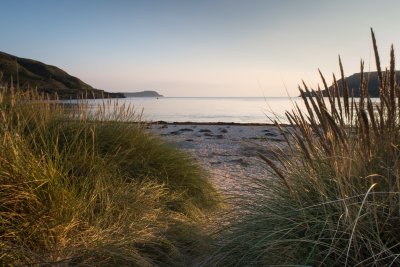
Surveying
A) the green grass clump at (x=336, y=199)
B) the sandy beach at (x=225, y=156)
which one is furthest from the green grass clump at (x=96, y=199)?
the sandy beach at (x=225, y=156)

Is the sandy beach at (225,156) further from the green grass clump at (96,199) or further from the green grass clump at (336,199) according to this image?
the green grass clump at (336,199)

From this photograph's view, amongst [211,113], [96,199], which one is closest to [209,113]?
[211,113]

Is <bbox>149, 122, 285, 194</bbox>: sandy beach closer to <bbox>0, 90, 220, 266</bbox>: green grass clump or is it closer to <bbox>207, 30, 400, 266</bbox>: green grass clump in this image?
<bbox>0, 90, 220, 266</bbox>: green grass clump

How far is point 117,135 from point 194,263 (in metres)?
2.12

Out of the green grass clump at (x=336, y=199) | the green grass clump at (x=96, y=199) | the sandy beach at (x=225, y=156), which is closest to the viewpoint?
the green grass clump at (x=336, y=199)

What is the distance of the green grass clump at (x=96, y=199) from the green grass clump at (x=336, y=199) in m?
0.71

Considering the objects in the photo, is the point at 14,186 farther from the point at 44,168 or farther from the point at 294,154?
the point at 294,154

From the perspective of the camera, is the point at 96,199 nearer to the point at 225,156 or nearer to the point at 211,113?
the point at 225,156

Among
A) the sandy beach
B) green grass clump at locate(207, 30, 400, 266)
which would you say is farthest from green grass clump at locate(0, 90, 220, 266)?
the sandy beach

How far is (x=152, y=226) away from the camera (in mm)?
3230

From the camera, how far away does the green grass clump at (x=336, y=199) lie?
5.86 feet

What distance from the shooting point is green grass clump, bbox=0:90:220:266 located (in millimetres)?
2357

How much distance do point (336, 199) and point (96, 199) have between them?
184cm

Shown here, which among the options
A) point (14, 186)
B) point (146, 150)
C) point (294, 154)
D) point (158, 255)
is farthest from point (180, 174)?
point (14, 186)
